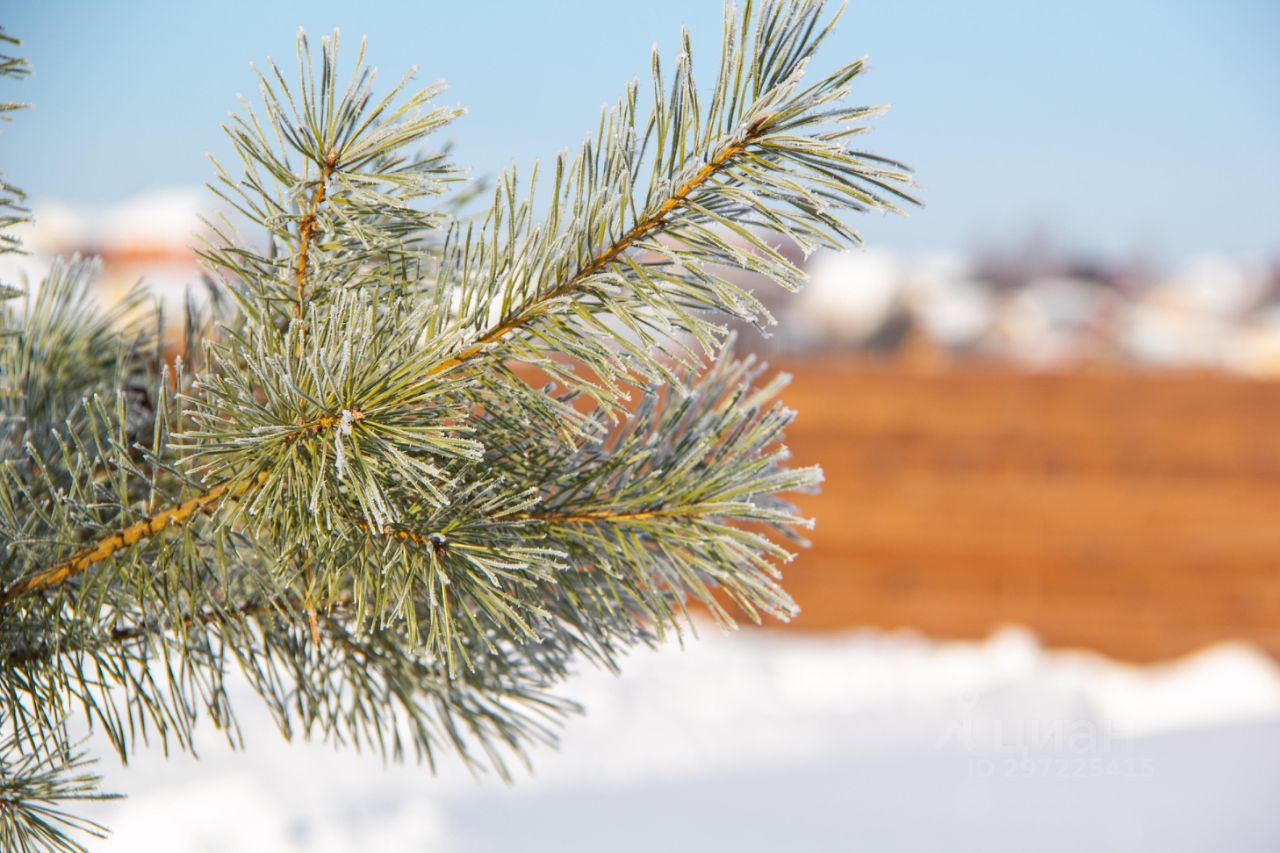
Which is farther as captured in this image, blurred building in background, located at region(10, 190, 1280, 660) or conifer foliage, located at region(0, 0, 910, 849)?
blurred building in background, located at region(10, 190, 1280, 660)

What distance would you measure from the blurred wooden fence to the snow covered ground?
435 millimetres

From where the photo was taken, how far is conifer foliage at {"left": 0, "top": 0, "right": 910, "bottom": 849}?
16.3 inches

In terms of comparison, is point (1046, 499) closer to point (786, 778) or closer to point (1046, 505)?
point (1046, 505)

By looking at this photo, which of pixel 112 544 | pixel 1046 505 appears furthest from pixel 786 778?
pixel 1046 505

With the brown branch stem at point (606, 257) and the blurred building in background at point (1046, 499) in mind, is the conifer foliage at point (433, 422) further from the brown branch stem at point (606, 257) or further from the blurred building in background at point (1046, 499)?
the blurred building in background at point (1046, 499)

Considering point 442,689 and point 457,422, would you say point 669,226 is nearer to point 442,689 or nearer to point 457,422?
point 457,422

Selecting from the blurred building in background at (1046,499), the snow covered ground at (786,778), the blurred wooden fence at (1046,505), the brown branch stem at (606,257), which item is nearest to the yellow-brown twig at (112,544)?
the brown branch stem at (606,257)

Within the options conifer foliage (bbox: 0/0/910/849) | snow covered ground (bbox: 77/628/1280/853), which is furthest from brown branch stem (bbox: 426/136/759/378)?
snow covered ground (bbox: 77/628/1280/853)

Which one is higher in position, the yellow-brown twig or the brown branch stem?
the brown branch stem

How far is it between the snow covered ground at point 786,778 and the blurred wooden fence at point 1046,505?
0.43 m

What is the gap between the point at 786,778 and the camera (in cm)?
127

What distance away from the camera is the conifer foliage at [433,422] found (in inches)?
16.3

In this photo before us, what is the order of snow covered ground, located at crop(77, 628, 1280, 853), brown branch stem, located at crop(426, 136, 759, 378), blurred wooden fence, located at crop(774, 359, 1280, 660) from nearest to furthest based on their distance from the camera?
brown branch stem, located at crop(426, 136, 759, 378) < snow covered ground, located at crop(77, 628, 1280, 853) < blurred wooden fence, located at crop(774, 359, 1280, 660)

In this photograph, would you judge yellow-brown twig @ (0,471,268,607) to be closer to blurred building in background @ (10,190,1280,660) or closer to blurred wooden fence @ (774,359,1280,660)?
blurred building in background @ (10,190,1280,660)
